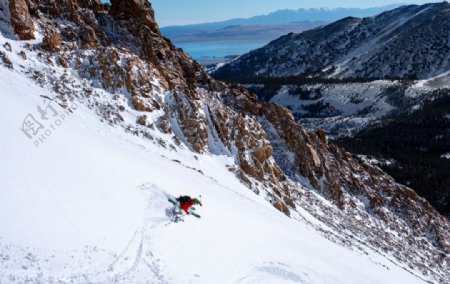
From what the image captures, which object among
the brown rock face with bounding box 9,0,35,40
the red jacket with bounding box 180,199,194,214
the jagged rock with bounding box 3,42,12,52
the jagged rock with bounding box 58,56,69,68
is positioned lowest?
the red jacket with bounding box 180,199,194,214

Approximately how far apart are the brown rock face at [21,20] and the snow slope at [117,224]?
259 inches

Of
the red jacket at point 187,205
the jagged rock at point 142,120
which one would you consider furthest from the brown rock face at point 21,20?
the red jacket at point 187,205

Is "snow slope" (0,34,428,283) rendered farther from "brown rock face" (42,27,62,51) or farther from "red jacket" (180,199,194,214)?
"brown rock face" (42,27,62,51)

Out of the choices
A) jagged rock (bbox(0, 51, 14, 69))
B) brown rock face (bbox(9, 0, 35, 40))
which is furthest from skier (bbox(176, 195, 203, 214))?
brown rock face (bbox(9, 0, 35, 40))

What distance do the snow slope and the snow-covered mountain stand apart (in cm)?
8

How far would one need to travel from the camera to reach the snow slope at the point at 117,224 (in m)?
14.0

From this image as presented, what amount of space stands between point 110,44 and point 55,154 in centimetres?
2656

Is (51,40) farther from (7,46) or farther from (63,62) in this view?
(7,46)

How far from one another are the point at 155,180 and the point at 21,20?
21.5m

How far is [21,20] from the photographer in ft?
116

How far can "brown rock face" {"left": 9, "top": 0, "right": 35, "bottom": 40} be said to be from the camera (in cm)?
3488

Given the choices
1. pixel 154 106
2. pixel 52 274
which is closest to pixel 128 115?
pixel 154 106

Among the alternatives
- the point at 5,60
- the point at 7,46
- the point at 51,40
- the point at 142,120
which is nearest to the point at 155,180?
the point at 142,120

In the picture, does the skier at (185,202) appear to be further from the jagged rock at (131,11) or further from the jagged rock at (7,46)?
the jagged rock at (131,11)
